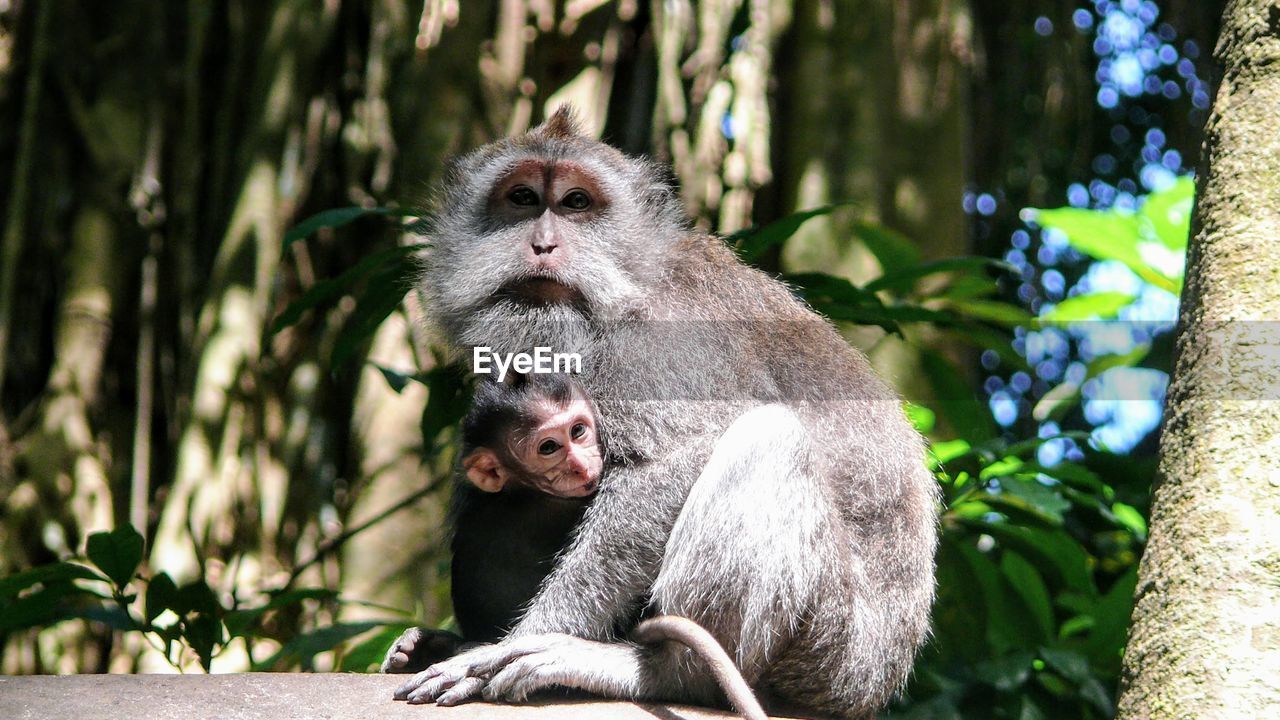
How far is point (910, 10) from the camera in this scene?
5.66 metres

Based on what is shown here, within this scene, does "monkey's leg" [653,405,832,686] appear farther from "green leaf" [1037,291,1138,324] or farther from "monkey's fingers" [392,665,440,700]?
"green leaf" [1037,291,1138,324]

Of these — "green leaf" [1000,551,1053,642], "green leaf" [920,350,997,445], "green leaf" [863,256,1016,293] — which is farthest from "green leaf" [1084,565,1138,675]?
"green leaf" [863,256,1016,293]

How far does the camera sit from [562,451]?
3.28 meters

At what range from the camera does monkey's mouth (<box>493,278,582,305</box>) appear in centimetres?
348

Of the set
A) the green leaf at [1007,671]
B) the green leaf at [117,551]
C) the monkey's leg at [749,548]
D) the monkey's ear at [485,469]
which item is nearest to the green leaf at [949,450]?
the green leaf at [1007,671]

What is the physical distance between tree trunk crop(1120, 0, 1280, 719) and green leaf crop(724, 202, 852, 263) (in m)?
1.36

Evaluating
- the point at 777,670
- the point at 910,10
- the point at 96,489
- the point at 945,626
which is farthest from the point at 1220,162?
the point at 96,489

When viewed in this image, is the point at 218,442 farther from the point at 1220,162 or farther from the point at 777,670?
the point at 1220,162

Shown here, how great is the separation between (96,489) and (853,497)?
11.7 ft

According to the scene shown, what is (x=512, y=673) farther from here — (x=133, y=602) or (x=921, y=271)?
(x=921, y=271)

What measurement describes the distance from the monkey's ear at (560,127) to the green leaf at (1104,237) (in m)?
1.56

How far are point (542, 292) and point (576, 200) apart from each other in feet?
1.12

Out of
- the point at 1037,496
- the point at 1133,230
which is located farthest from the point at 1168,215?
the point at 1037,496

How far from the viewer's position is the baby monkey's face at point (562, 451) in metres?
3.27
